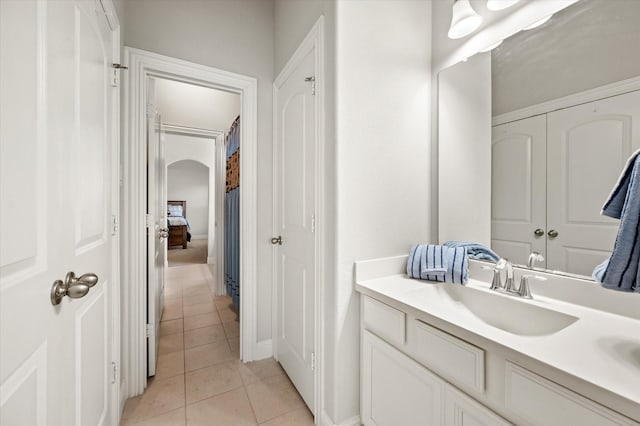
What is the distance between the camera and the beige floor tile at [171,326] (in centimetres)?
252

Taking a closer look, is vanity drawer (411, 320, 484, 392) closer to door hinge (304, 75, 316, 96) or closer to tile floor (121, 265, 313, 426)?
tile floor (121, 265, 313, 426)

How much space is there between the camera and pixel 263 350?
82.7 inches

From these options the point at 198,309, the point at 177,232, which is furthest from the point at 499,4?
the point at 177,232

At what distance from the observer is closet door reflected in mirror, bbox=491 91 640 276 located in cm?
95

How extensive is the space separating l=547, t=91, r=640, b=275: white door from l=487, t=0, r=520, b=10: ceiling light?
543 mm

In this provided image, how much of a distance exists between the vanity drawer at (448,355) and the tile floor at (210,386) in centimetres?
92

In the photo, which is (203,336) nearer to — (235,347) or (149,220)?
(235,347)

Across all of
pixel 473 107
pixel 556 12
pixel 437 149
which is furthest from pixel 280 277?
pixel 556 12

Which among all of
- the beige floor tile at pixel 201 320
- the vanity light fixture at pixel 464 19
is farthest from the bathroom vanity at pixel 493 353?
the beige floor tile at pixel 201 320

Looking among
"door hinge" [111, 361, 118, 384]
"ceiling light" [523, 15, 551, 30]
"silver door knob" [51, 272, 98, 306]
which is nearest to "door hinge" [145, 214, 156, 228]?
"door hinge" [111, 361, 118, 384]

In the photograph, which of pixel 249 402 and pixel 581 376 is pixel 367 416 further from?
pixel 581 376

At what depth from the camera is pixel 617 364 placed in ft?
2.11

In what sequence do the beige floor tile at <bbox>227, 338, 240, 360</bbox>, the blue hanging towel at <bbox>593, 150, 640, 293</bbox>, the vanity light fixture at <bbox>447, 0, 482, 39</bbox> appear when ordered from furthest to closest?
the beige floor tile at <bbox>227, 338, 240, 360</bbox>
the vanity light fixture at <bbox>447, 0, 482, 39</bbox>
the blue hanging towel at <bbox>593, 150, 640, 293</bbox>

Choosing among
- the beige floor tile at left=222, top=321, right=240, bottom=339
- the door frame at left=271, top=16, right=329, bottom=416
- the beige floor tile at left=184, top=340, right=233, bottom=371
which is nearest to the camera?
the door frame at left=271, top=16, right=329, bottom=416
